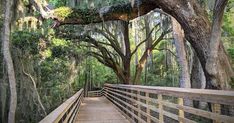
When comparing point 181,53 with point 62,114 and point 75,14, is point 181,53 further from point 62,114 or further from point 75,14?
point 62,114

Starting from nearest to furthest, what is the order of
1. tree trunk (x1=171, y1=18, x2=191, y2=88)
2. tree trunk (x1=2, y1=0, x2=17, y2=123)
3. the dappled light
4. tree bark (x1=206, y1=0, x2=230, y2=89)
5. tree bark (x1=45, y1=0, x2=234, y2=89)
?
the dappled light → tree bark (x1=206, y1=0, x2=230, y2=89) → tree bark (x1=45, y1=0, x2=234, y2=89) → tree trunk (x1=2, y1=0, x2=17, y2=123) → tree trunk (x1=171, y1=18, x2=191, y2=88)

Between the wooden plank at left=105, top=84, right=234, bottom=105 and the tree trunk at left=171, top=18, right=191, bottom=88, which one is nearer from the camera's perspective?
the wooden plank at left=105, top=84, right=234, bottom=105

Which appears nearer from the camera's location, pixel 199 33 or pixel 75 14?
pixel 199 33

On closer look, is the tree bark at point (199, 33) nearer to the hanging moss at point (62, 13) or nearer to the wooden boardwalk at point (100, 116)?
the hanging moss at point (62, 13)

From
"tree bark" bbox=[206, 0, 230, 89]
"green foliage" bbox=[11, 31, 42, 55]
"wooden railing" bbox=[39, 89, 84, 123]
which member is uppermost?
"green foliage" bbox=[11, 31, 42, 55]

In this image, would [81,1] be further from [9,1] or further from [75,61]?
[9,1]

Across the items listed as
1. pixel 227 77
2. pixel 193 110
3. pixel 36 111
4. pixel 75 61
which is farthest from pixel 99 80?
pixel 193 110

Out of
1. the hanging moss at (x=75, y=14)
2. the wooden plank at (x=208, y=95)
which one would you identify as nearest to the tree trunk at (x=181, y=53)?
the hanging moss at (x=75, y=14)

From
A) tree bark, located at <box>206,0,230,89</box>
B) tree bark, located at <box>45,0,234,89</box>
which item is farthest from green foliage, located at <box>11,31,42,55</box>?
tree bark, located at <box>206,0,230,89</box>

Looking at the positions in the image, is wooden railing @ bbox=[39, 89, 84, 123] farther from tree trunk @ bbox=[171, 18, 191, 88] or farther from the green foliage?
the green foliage

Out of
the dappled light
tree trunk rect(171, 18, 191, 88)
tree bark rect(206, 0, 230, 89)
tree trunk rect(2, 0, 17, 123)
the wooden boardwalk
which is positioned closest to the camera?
the dappled light

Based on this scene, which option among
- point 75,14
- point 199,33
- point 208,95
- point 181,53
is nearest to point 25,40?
point 75,14

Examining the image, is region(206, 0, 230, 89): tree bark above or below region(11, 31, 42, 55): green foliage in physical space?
below

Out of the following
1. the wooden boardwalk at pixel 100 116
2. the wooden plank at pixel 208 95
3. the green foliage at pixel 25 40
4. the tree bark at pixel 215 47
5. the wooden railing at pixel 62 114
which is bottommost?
the wooden boardwalk at pixel 100 116
